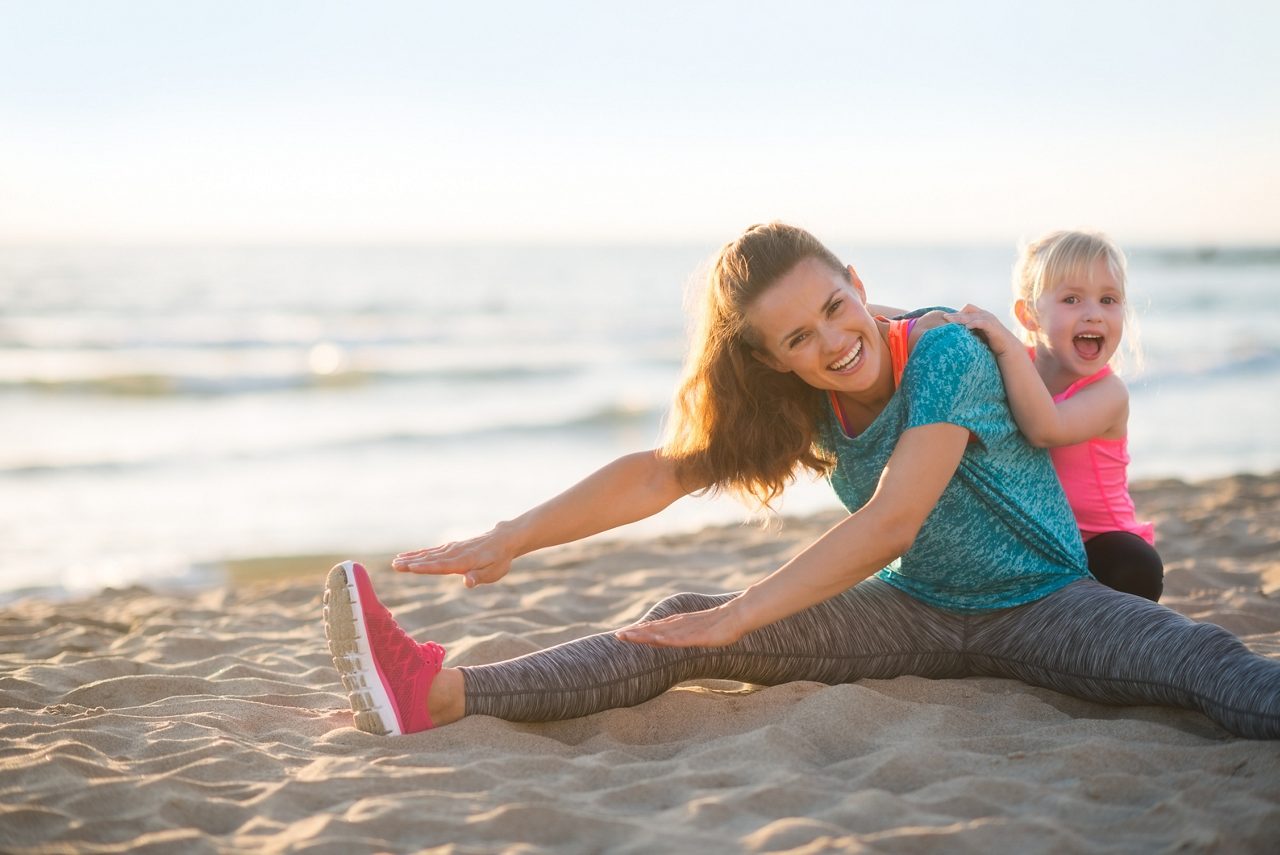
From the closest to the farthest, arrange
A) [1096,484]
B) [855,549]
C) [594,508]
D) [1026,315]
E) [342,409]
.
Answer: [855,549], [594,508], [1096,484], [1026,315], [342,409]

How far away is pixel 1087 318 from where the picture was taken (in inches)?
151

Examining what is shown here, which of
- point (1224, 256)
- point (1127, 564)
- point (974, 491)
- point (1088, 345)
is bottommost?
point (1127, 564)

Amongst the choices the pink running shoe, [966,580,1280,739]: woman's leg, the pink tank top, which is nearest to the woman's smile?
[966,580,1280,739]: woman's leg

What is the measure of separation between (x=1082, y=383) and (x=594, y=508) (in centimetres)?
178

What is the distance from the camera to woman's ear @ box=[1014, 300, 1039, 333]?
4078 millimetres

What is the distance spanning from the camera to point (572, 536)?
3.50 meters

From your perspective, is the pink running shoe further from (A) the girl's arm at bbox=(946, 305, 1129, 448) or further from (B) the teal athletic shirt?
(A) the girl's arm at bbox=(946, 305, 1129, 448)

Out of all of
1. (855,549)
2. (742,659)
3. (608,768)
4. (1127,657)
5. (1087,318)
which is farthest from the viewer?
(1087,318)

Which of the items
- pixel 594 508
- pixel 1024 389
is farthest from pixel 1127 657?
pixel 594 508

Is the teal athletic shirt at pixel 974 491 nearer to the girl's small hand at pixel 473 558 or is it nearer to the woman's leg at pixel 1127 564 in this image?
the woman's leg at pixel 1127 564

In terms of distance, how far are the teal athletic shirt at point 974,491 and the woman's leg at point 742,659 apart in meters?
0.13

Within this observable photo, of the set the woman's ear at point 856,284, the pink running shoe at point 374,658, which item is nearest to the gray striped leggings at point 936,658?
the pink running shoe at point 374,658

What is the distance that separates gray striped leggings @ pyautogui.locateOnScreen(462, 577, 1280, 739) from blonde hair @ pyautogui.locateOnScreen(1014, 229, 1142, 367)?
48.3 inches

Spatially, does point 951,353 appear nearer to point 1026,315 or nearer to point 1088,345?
point 1088,345
